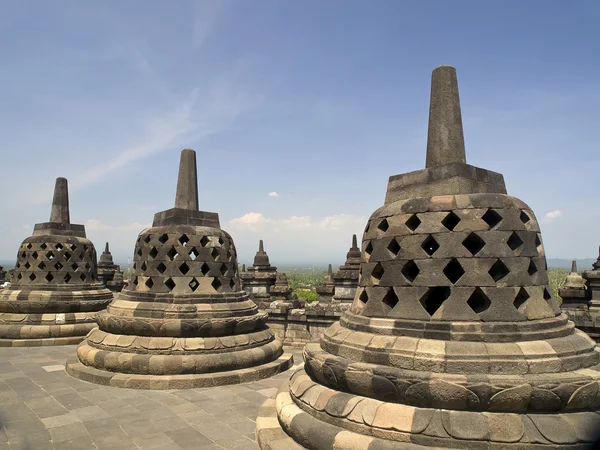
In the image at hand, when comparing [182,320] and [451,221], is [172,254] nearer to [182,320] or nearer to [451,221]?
[182,320]

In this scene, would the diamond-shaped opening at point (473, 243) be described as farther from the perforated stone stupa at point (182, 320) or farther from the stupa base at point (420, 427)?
the perforated stone stupa at point (182, 320)

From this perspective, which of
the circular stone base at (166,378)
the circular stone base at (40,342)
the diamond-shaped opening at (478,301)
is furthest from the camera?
the circular stone base at (40,342)

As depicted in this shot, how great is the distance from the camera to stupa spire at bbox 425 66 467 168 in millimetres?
4434

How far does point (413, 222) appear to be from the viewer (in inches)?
165

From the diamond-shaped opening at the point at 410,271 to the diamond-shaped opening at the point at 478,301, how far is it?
20.7 inches

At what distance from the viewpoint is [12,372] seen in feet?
25.4

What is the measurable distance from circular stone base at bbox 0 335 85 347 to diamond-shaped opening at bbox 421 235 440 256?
992 centimetres

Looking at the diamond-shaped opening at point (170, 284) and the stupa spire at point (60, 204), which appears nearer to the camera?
the diamond-shaped opening at point (170, 284)

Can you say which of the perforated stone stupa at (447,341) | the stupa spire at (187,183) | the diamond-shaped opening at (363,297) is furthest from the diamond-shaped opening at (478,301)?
the stupa spire at (187,183)

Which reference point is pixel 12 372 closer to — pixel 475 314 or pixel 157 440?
pixel 157 440

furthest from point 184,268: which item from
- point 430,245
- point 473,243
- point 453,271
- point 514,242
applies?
point 514,242

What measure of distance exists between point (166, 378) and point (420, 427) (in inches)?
186

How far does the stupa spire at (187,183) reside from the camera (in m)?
8.76

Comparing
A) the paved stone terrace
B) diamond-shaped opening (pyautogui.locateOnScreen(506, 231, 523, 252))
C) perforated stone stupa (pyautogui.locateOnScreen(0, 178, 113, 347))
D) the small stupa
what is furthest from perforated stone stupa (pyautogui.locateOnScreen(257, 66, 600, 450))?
the small stupa
